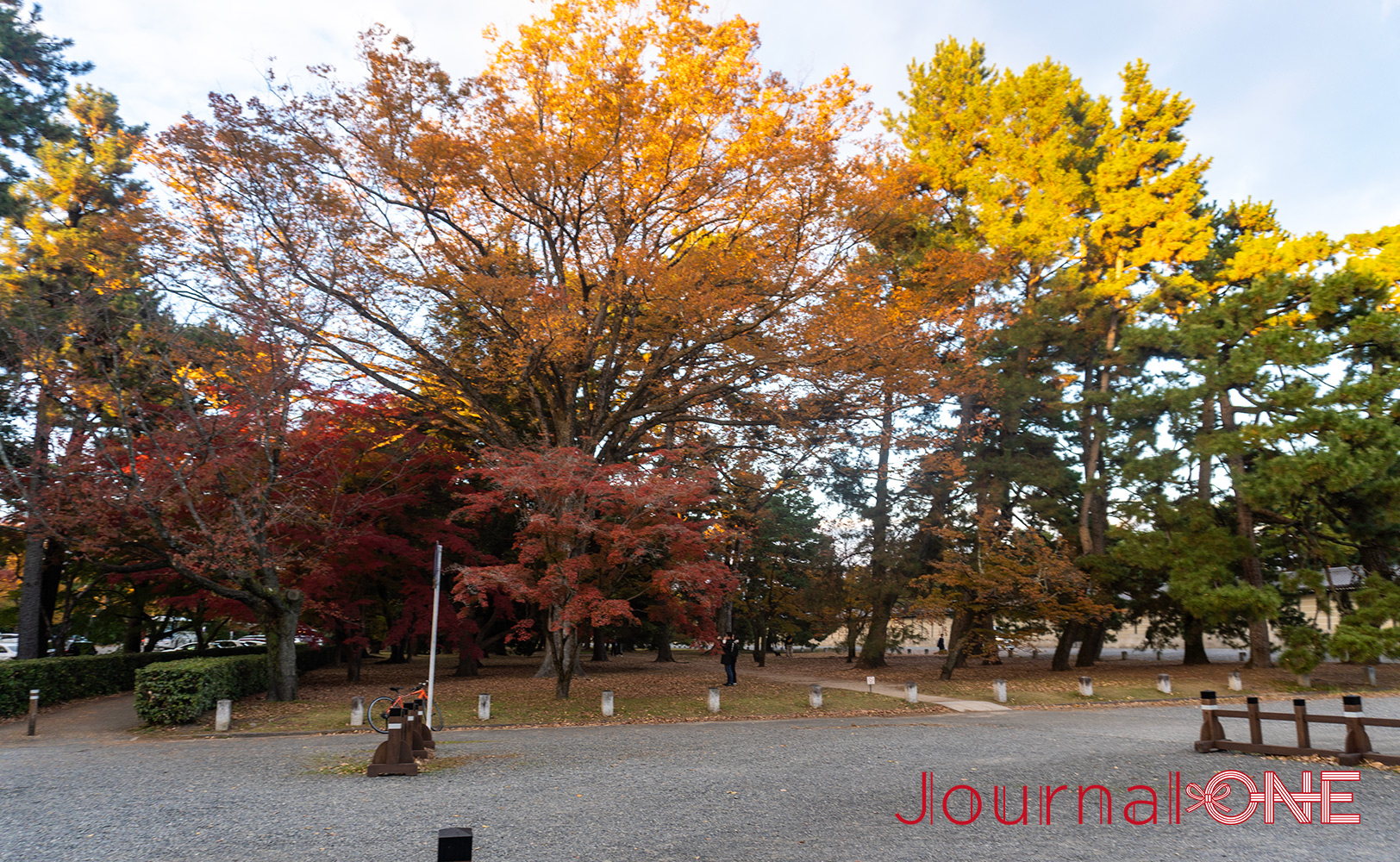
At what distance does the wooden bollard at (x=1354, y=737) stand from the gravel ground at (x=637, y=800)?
0.36 metres

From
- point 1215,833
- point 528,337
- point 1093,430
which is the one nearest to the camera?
point 1215,833

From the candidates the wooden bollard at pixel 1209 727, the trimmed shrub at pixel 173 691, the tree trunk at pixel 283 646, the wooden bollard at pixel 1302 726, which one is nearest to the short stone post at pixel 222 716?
the trimmed shrub at pixel 173 691

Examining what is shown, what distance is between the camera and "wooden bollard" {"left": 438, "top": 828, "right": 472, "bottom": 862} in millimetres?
2266

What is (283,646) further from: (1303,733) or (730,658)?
(1303,733)

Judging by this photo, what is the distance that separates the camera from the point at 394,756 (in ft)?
26.7

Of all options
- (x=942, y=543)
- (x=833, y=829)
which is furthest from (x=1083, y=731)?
(x=942, y=543)

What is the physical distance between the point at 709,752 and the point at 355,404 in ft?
41.1

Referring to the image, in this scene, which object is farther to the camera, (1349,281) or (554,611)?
(1349,281)

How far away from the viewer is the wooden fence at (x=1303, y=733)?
8.32 meters

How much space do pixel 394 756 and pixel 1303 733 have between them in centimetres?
1047

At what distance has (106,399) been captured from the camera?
1534cm

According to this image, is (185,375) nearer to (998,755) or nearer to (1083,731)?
(998,755)

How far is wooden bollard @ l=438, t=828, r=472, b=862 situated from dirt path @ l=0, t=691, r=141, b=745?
12.5 metres

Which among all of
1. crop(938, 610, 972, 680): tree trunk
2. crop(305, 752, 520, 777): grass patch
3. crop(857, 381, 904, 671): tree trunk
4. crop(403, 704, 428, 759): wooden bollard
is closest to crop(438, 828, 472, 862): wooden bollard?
crop(305, 752, 520, 777): grass patch
